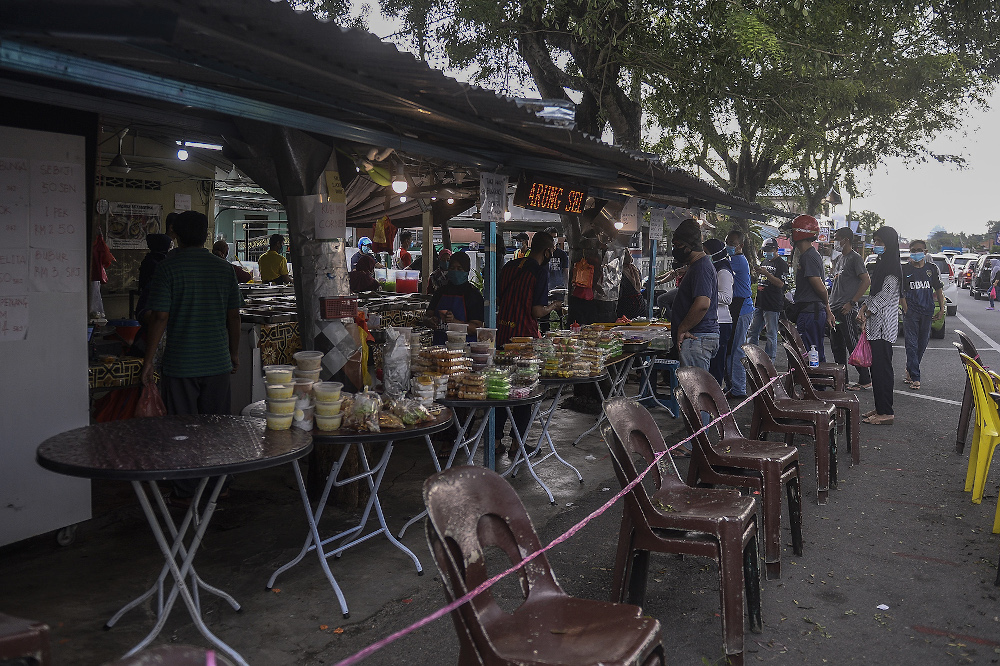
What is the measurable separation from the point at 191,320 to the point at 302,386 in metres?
1.49

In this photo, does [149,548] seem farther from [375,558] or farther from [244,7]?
[244,7]

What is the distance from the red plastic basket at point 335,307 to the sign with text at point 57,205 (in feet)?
4.93

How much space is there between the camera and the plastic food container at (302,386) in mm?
4160

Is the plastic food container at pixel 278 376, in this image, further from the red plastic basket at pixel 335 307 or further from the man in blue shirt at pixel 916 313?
the man in blue shirt at pixel 916 313

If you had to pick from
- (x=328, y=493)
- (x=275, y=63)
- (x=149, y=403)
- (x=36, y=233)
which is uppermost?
(x=275, y=63)

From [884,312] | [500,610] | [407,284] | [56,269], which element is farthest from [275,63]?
[407,284]

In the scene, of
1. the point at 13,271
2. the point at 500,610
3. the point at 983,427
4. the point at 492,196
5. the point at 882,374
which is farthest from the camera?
the point at 882,374

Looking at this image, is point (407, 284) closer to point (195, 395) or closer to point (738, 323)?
point (738, 323)

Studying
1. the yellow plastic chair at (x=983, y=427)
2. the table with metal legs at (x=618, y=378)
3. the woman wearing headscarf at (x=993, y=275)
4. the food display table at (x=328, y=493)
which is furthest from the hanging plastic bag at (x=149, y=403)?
the woman wearing headscarf at (x=993, y=275)

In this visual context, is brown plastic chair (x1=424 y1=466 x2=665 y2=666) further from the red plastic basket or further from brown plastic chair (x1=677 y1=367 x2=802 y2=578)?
the red plastic basket

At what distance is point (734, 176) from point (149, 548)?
20942 millimetres

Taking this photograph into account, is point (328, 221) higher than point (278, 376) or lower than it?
higher

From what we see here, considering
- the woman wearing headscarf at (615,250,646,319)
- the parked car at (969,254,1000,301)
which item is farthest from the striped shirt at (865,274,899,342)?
the parked car at (969,254,1000,301)

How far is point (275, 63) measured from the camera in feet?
12.2
